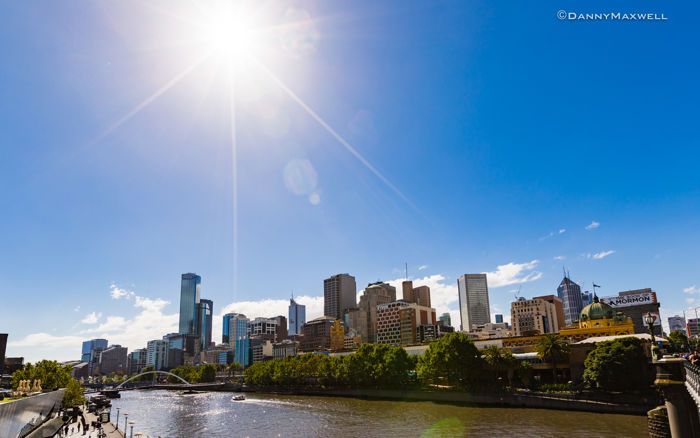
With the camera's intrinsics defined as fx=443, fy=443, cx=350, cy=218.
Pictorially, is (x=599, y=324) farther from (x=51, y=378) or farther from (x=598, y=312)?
(x=51, y=378)

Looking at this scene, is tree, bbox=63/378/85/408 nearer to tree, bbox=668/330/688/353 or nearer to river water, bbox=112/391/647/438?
river water, bbox=112/391/647/438

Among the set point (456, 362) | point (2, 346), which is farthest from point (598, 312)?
point (2, 346)

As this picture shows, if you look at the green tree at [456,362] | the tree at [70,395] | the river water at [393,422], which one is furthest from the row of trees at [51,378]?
the green tree at [456,362]

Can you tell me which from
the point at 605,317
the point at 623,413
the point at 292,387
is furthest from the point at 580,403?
the point at 292,387

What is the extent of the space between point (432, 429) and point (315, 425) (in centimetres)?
2034

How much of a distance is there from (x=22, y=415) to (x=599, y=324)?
110105 mm

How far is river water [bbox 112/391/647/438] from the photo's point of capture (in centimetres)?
5747

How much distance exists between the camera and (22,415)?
140ft

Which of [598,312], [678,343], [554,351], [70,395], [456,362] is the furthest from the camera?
[678,343]

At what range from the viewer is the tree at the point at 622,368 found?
72.2 metres

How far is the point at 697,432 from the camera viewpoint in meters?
18.9

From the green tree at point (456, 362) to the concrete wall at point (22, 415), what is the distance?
71.7 meters

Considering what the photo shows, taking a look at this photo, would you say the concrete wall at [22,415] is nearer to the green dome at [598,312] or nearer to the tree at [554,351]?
the tree at [554,351]

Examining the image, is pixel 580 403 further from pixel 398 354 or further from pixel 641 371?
pixel 398 354
